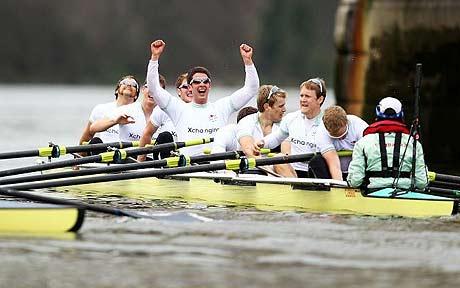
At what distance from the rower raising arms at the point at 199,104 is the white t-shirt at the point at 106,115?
5.81 feet

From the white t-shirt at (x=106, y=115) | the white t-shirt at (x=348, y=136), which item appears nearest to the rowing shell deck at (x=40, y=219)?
the white t-shirt at (x=348, y=136)

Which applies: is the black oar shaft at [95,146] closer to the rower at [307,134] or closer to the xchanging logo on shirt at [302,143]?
the rower at [307,134]

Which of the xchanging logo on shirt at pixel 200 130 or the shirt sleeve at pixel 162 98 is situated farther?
the xchanging logo on shirt at pixel 200 130

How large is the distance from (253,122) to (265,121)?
0.15 metres

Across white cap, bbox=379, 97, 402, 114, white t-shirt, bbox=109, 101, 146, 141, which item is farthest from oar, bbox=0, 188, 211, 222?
white t-shirt, bbox=109, 101, 146, 141

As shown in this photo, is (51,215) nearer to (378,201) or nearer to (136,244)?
(136,244)

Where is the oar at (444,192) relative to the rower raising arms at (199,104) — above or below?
below

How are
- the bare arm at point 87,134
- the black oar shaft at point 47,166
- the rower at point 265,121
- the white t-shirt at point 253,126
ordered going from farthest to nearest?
the bare arm at point 87,134 → the white t-shirt at point 253,126 → the rower at point 265,121 → the black oar shaft at point 47,166

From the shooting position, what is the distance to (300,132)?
51.1 ft

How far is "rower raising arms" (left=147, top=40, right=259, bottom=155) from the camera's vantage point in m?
17.0

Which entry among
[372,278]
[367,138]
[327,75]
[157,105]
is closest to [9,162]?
[157,105]

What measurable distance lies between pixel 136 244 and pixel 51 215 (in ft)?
3.06

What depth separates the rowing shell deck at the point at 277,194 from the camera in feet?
44.1

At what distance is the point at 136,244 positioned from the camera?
11.9 meters
